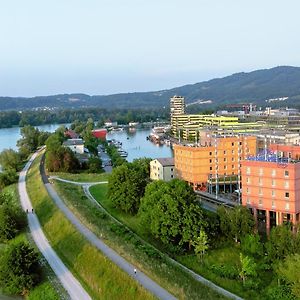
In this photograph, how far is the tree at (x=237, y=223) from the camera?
19.0 m

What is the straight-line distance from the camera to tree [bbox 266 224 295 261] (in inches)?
664

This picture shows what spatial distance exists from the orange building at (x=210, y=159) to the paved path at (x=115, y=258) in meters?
8.00

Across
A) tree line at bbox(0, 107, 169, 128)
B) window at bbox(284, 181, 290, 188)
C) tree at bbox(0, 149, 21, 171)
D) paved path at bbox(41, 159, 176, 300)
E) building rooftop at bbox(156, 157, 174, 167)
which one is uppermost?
window at bbox(284, 181, 290, 188)

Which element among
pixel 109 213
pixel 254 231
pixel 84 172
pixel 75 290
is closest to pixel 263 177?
pixel 254 231

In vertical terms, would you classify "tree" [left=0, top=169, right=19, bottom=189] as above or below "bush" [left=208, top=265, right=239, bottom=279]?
above

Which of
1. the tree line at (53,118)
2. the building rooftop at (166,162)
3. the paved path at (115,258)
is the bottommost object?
the tree line at (53,118)

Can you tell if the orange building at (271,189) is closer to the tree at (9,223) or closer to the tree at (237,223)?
the tree at (237,223)

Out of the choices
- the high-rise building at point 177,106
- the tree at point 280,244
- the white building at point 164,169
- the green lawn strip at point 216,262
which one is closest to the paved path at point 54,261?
the green lawn strip at point 216,262

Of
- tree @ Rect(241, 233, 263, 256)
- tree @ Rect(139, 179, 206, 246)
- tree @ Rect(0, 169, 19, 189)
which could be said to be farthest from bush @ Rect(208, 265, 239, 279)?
tree @ Rect(0, 169, 19, 189)

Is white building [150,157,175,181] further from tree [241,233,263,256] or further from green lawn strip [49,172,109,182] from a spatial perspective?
tree [241,233,263,256]

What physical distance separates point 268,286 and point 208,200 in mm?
9910

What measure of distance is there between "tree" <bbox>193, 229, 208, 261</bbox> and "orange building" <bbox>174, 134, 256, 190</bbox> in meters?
9.97

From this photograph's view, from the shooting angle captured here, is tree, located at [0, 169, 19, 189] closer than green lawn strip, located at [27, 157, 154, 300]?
No

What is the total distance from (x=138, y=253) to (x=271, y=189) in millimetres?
6857
